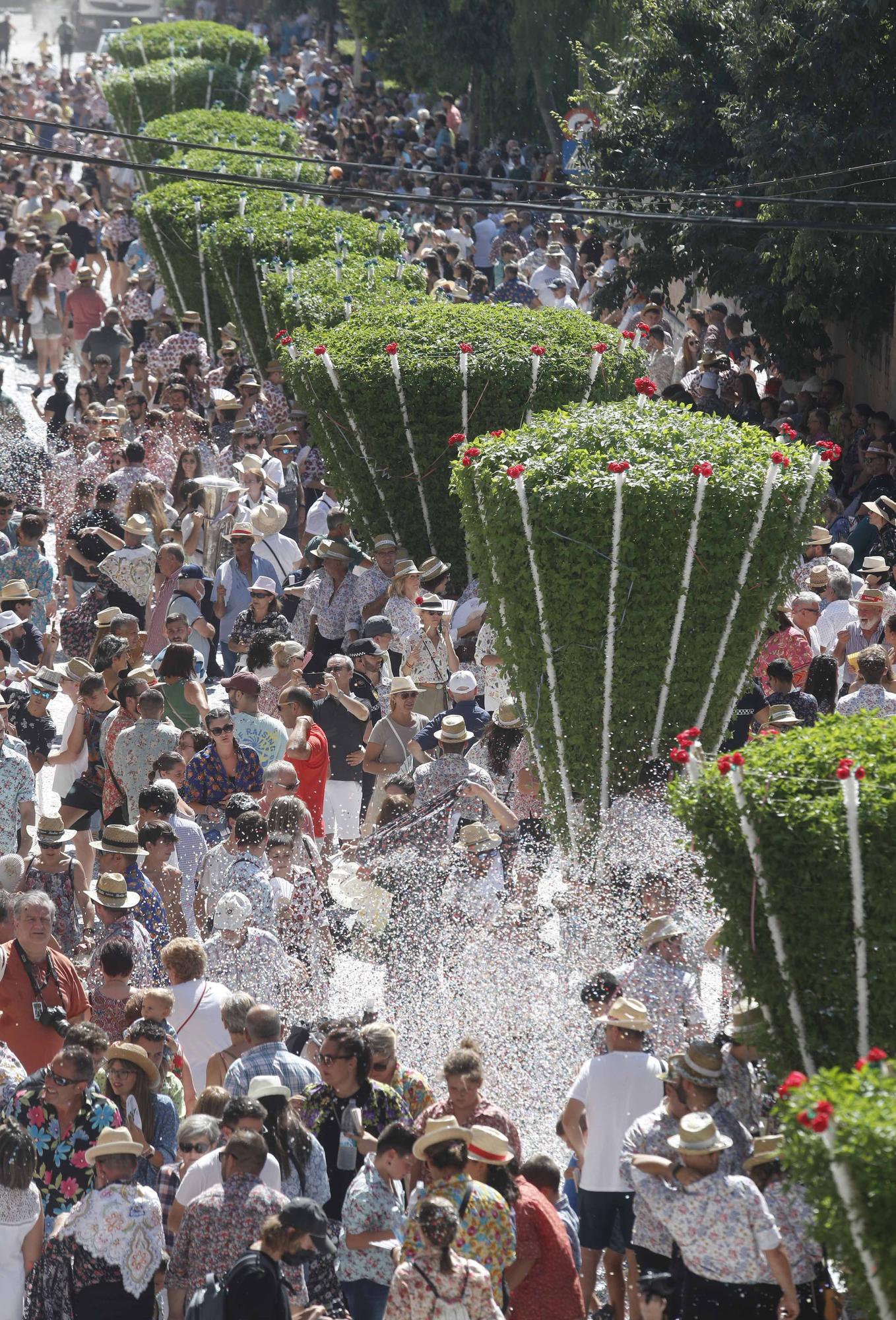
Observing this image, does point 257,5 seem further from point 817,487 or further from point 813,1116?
point 813,1116

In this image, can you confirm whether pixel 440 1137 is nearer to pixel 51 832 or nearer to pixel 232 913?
pixel 232 913

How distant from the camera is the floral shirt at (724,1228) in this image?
5.85 metres

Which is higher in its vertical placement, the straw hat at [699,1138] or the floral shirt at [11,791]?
Result: the straw hat at [699,1138]

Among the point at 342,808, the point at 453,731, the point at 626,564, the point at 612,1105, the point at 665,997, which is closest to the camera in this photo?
the point at 612,1105

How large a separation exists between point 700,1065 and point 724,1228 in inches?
24.4

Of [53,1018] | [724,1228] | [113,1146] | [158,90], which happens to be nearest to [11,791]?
[53,1018]

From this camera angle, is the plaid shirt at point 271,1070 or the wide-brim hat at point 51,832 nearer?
the plaid shirt at point 271,1070

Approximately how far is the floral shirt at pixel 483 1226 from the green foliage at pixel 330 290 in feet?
30.6

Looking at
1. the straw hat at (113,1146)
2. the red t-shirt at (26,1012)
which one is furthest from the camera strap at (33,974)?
the straw hat at (113,1146)

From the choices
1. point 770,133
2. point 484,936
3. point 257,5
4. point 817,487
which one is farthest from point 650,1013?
point 257,5

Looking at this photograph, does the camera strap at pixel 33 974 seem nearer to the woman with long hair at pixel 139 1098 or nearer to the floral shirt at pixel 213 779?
the woman with long hair at pixel 139 1098

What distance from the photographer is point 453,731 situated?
31.6 ft

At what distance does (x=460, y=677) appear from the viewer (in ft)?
33.6

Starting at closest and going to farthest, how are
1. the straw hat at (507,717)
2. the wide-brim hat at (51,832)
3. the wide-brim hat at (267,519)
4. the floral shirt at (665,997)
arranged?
the floral shirt at (665,997) → the wide-brim hat at (51,832) → the straw hat at (507,717) → the wide-brim hat at (267,519)
